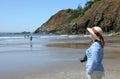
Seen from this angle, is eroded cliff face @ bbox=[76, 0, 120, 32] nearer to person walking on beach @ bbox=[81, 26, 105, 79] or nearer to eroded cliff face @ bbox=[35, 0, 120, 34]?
eroded cliff face @ bbox=[35, 0, 120, 34]

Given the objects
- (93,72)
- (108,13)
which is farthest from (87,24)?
(93,72)

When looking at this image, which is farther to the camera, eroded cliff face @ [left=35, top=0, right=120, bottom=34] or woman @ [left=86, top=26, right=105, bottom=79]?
eroded cliff face @ [left=35, top=0, right=120, bottom=34]

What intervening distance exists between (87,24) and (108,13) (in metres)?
7.23

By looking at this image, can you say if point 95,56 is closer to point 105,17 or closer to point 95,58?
point 95,58

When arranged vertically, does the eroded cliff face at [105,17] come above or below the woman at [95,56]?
above

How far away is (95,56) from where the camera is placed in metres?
6.36

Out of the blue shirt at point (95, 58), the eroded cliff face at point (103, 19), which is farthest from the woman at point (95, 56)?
the eroded cliff face at point (103, 19)

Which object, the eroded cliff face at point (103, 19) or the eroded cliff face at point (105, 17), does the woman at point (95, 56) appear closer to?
the eroded cliff face at point (103, 19)

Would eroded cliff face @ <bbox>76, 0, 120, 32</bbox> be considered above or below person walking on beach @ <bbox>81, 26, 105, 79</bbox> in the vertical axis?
above

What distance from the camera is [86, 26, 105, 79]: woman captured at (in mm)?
6371

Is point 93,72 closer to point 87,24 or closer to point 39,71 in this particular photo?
point 39,71

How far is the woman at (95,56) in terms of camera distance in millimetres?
6371

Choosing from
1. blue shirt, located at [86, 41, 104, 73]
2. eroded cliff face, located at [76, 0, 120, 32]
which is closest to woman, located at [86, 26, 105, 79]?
blue shirt, located at [86, 41, 104, 73]

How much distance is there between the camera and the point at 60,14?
15912 cm
